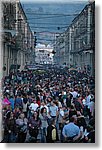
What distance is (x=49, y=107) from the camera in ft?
24.9

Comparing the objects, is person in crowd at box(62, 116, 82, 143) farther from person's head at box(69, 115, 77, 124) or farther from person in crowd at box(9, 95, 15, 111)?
person in crowd at box(9, 95, 15, 111)

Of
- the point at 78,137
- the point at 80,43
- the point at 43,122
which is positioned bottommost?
the point at 78,137

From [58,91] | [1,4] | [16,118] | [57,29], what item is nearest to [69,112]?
[58,91]

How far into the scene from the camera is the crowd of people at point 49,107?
749 cm

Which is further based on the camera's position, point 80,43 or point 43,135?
point 80,43

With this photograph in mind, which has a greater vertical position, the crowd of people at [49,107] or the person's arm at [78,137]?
the crowd of people at [49,107]

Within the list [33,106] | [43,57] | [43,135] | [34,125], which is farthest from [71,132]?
[43,57]

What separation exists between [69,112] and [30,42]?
1.28 m

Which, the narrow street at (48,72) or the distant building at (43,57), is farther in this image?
the distant building at (43,57)

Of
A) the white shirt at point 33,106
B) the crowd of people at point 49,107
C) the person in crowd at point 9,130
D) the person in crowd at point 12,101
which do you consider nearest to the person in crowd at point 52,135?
the crowd of people at point 49,107

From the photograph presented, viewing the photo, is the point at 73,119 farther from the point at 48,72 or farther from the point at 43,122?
the point at 48,72

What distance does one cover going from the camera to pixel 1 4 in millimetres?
7574

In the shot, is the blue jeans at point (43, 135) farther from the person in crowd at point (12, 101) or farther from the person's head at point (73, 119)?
the person in crowd at point (12, 101)

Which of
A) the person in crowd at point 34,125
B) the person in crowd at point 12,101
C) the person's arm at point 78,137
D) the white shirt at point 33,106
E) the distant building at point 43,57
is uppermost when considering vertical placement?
the distant building at point 43,57
